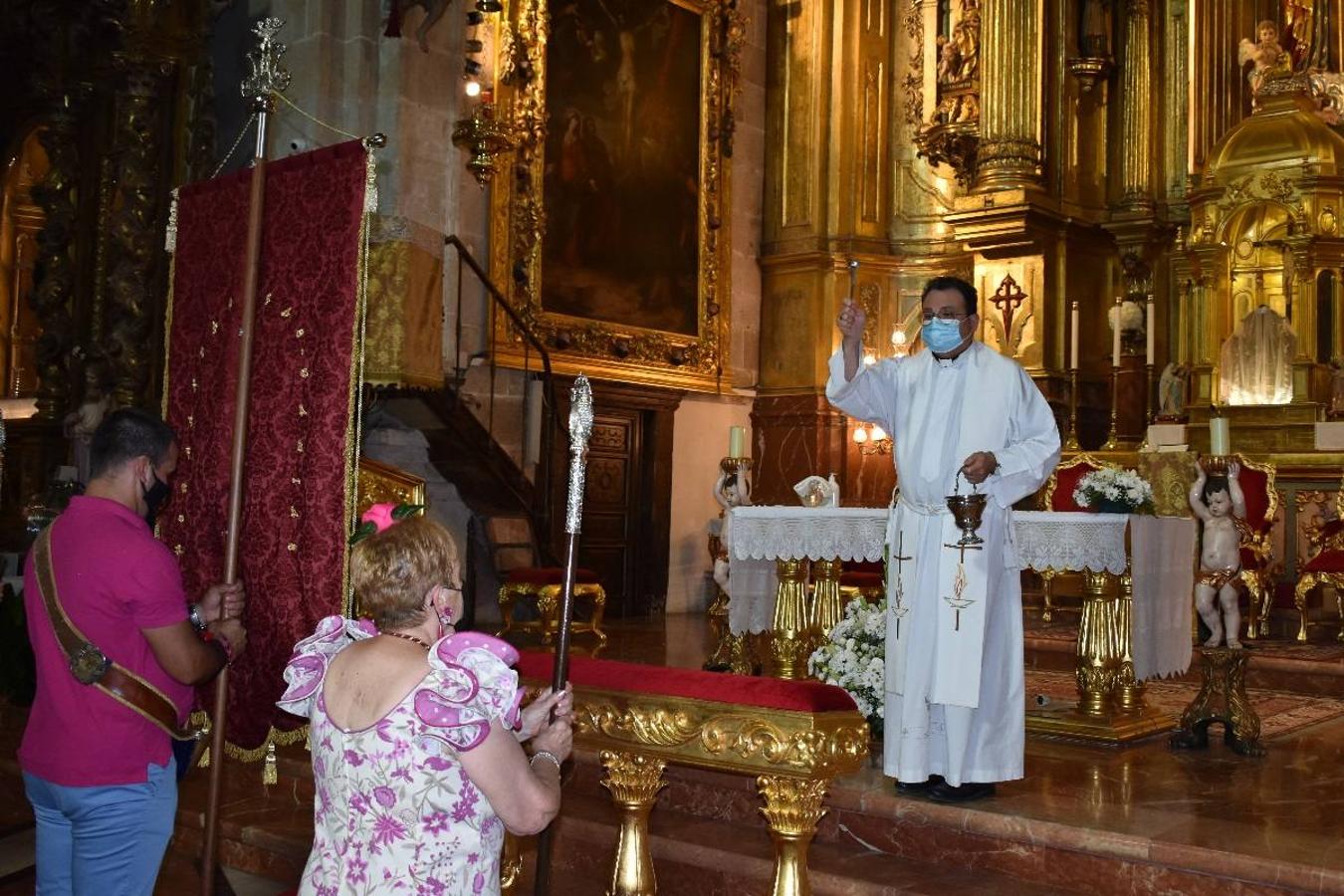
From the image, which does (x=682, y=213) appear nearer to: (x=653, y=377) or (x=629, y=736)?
(x=653, y=377)

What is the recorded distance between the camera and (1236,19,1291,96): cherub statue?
12.5m

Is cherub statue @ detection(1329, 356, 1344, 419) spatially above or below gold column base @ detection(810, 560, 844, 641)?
above

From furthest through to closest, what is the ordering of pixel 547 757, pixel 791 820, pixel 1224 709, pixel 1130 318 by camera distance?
pixel 1130 318 → pixel 1224 709 → pixel 791 820 → pixel 547 757

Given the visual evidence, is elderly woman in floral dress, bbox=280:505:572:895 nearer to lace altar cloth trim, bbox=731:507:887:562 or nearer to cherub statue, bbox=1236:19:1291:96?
lace altar cloth trim, bbox=731:507:887:562

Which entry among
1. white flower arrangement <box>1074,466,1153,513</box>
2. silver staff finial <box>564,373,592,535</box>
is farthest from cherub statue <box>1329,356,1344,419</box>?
silver staff finial <box>564,373,592,535</box>

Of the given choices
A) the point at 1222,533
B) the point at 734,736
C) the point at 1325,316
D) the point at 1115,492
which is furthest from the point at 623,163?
the point at 734,736

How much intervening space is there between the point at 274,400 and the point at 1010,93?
31.5 feet

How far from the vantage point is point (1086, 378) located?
13.2 meters

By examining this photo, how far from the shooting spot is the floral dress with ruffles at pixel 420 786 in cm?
254

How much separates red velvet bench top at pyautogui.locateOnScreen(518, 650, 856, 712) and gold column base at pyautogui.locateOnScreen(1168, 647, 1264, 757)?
2.55 m

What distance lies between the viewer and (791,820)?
435 cm

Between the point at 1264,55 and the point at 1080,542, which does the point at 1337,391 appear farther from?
the point at 1080,542

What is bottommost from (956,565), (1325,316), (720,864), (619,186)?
(720,864)

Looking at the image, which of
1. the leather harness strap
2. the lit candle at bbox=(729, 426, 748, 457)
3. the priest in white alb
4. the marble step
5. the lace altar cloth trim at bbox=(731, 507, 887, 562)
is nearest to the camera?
the leather harness strap
